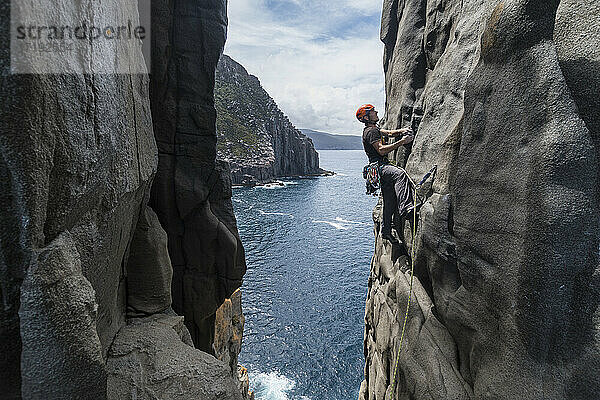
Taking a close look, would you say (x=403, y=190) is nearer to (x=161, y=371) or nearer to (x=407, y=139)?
(x=407, y=139)

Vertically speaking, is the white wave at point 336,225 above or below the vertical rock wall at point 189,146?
below

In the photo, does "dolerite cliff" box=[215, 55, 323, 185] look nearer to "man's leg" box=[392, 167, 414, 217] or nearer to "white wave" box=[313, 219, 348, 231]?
"white wave" box=[313, 219, 348, 231]

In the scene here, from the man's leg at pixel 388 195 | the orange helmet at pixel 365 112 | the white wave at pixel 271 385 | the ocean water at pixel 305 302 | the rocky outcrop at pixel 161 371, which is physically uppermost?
the orange helmet at pixel 365 112

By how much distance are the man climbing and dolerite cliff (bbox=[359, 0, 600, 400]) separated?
1183mm

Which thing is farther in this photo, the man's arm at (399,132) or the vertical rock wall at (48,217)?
the man's arm at (399,132)

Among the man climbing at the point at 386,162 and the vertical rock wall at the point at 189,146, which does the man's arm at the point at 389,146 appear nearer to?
the man climbing at the point at 386,162

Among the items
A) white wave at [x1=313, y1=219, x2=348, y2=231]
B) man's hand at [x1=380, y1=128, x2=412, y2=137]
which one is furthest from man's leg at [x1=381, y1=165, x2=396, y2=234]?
white wave at [x1=313, y1=219, x2=348, y2=231]

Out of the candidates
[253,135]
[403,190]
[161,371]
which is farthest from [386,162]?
[253,135]

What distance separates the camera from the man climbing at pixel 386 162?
918 cm

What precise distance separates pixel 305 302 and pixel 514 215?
31345 mm

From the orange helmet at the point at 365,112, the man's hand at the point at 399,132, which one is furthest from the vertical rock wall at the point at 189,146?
the man's hand at the point at 399,132

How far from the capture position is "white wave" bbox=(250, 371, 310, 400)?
23.6 meters

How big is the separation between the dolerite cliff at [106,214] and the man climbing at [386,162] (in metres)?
5.26

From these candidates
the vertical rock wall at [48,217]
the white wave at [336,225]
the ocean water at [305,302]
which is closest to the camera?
the vertical rock wall at [48,217]
